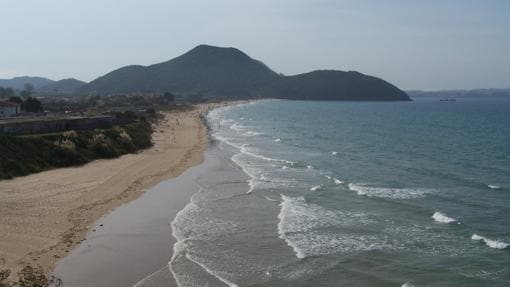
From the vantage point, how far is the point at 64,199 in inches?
1166

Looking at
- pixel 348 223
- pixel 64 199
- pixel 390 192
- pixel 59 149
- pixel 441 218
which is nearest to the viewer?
pixel 348 223

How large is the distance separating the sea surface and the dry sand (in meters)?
4.39

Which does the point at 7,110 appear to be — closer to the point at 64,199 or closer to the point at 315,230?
the point at 64,199

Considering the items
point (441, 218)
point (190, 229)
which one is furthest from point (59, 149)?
point (441, 218)

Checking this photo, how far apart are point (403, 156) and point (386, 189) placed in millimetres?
17117

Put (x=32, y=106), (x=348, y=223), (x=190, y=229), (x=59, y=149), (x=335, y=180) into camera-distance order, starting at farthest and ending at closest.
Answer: (x=32, y=106) → (x=59, y=149) → (x=335, y=180) → (x=348, y=223) → (x=190, y=229)

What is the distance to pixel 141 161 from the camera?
45.6 m

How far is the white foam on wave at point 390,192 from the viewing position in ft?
102

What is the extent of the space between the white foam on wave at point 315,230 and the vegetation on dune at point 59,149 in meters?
19.2

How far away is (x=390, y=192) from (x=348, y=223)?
7699 millimetres

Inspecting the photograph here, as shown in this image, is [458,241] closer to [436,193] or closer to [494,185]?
[436,193]

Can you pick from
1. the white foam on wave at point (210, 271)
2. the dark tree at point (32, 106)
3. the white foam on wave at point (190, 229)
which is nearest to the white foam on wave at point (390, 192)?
the white foam on wave at point (190, 229)

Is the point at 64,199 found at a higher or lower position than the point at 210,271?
higher

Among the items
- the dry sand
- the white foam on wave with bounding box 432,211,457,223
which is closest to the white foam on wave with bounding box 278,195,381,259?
the white foam on wave with bounding box 432,211,457,223
